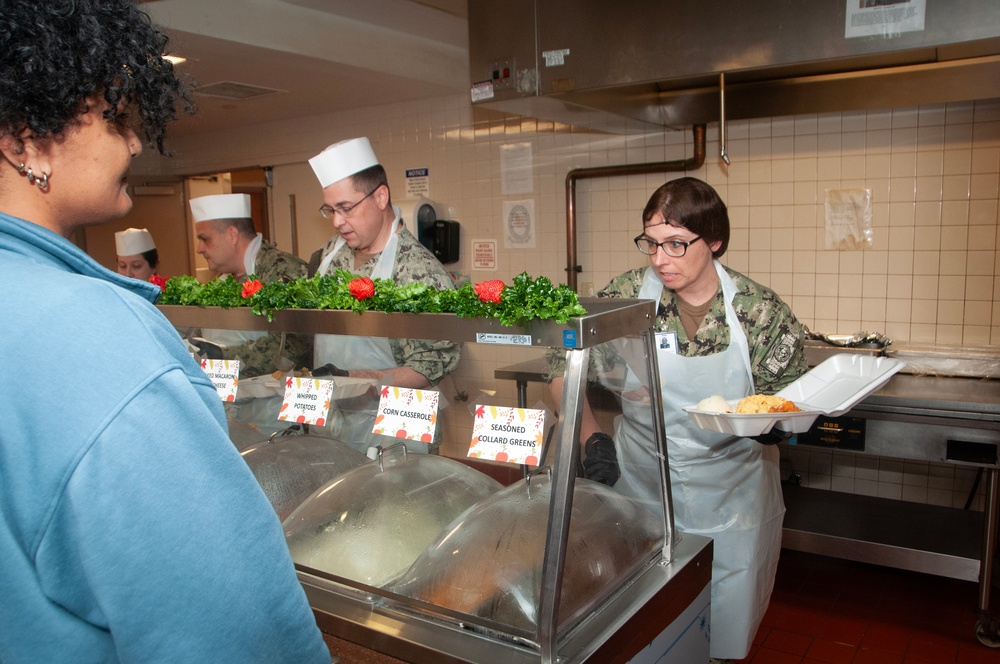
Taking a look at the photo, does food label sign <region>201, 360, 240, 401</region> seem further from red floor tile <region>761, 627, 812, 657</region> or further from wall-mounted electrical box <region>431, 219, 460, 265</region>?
wall-mounted electrical box <region>431, 219, 460, 265</region>

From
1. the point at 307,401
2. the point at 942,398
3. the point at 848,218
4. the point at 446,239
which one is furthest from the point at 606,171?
the point at 307,401

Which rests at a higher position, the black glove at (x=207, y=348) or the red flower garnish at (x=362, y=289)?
the red flower garnish at (x=362, y=289)

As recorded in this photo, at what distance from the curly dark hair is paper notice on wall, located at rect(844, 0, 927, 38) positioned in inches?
75.5

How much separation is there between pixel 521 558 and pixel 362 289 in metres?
0.60

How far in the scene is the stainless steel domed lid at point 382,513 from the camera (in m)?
1.43

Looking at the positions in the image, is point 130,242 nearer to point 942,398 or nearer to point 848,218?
point 848,218

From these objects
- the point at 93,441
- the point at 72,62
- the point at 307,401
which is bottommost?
the point at 307,401

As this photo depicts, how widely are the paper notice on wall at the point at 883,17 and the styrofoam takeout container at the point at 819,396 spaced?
2.96 ft

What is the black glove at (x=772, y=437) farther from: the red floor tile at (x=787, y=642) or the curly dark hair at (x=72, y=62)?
the curly dark hair at (x=72, y=62)

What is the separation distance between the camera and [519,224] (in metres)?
4.55

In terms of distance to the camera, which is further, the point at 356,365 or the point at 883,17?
the point at 883,17

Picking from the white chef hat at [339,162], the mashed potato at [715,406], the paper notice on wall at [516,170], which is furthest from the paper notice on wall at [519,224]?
the mashed potato at [715,406]

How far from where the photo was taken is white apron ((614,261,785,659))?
2.17m

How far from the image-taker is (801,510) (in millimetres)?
3363
